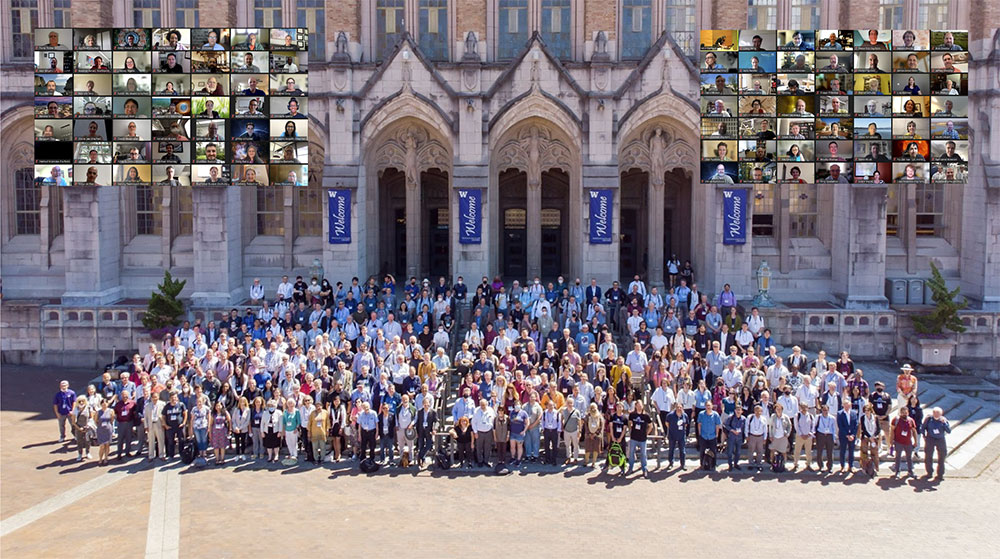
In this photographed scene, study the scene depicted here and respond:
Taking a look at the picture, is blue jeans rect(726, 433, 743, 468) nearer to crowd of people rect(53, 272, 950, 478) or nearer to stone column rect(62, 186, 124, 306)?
crowd of people rect(53, 272, 950, 478)

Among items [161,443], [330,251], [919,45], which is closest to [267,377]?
[161,443]

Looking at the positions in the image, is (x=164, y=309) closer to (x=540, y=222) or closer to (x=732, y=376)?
(x=540, y=222)

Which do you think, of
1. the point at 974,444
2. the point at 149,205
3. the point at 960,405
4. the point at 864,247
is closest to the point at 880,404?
the point at 974,444

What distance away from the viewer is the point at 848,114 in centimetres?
2994

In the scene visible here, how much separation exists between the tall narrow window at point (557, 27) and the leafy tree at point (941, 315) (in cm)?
1267

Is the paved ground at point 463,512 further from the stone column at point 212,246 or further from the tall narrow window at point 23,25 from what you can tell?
the tall narrow window at point 23,25

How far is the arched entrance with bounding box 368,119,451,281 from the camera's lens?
33.0 m

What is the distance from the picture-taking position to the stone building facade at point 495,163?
31.3 m

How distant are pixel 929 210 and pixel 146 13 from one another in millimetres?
25704

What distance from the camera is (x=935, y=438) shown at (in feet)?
68.2

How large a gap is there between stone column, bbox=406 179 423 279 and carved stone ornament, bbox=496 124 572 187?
2737 mm

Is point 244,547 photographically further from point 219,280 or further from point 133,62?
point 133,62

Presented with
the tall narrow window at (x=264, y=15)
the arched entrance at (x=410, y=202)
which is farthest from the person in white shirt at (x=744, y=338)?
the tall narrow window at (x=264, y=15)

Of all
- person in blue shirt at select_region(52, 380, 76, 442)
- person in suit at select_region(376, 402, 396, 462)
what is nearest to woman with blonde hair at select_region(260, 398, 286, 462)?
person in suit at select_region(376, 402, 396, 462)
